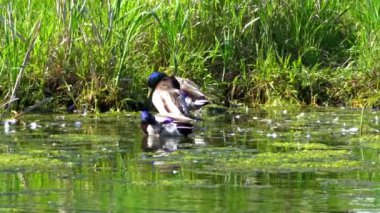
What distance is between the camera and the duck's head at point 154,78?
467 inches

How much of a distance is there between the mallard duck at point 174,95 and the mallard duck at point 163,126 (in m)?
0.15

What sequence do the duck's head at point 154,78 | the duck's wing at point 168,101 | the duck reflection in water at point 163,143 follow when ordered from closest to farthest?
the duck reflection in water at point 163,143, the duck's wing at point 168,101, the duck's head at point 154,78

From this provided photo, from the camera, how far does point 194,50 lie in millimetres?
12914

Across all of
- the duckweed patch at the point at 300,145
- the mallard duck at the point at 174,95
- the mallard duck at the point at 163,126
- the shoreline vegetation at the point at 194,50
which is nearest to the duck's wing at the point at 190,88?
the mallard duck at the point at 174,95

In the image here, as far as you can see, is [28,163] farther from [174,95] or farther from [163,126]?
[174,95]

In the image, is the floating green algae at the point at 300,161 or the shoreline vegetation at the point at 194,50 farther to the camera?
the shoreline vegetation at the point at 194,50

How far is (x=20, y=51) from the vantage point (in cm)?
1178

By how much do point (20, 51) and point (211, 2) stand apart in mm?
2522

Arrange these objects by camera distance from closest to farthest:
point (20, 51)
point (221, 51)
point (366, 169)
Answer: point (366, 169)
point (20, 51)
point (221, 51)

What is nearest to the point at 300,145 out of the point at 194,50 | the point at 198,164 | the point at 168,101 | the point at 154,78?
the point at 198,164

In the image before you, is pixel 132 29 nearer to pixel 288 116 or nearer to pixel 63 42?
pixel 63 42

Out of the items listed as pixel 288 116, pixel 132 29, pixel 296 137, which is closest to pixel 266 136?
pixel 296 137

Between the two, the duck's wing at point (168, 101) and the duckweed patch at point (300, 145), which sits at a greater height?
the duck's wing at point (168, 101)

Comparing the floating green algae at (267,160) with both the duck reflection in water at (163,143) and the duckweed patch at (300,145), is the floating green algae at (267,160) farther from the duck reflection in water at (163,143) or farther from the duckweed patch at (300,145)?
the duck reflection in water at (163,143)
